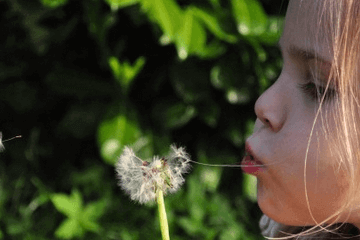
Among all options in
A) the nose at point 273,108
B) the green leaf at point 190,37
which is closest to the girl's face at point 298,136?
the nose at point 273,108

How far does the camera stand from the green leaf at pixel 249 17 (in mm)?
1099

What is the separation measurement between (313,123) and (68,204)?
→ 868mm

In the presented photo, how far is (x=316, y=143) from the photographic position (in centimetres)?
53

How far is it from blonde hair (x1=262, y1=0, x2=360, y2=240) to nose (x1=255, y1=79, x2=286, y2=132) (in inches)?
1.7

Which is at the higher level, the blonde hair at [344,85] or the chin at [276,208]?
the blonde hair at [344,85]

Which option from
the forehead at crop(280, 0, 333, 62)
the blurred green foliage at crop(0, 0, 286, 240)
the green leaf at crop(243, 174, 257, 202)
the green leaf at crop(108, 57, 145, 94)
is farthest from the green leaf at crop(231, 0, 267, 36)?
the forehead at crop(280, 0, 333, 62)

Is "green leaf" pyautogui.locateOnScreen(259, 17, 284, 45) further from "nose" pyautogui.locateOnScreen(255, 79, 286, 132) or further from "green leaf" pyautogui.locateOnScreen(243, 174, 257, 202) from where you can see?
"nose" pyautogui.locateOnScreen(255, 79, 286, 132)

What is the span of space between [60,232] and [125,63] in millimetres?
429

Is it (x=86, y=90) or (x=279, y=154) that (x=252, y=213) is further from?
(x=279, y=154)

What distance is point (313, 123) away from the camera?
1.76ft

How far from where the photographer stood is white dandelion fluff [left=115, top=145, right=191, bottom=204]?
43cm

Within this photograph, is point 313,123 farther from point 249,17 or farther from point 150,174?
point 249,17

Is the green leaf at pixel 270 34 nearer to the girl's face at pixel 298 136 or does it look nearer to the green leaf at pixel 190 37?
the green leaf at pixel 190 37

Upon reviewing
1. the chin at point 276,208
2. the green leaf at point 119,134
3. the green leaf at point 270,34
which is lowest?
the green leaf at point 119,134
